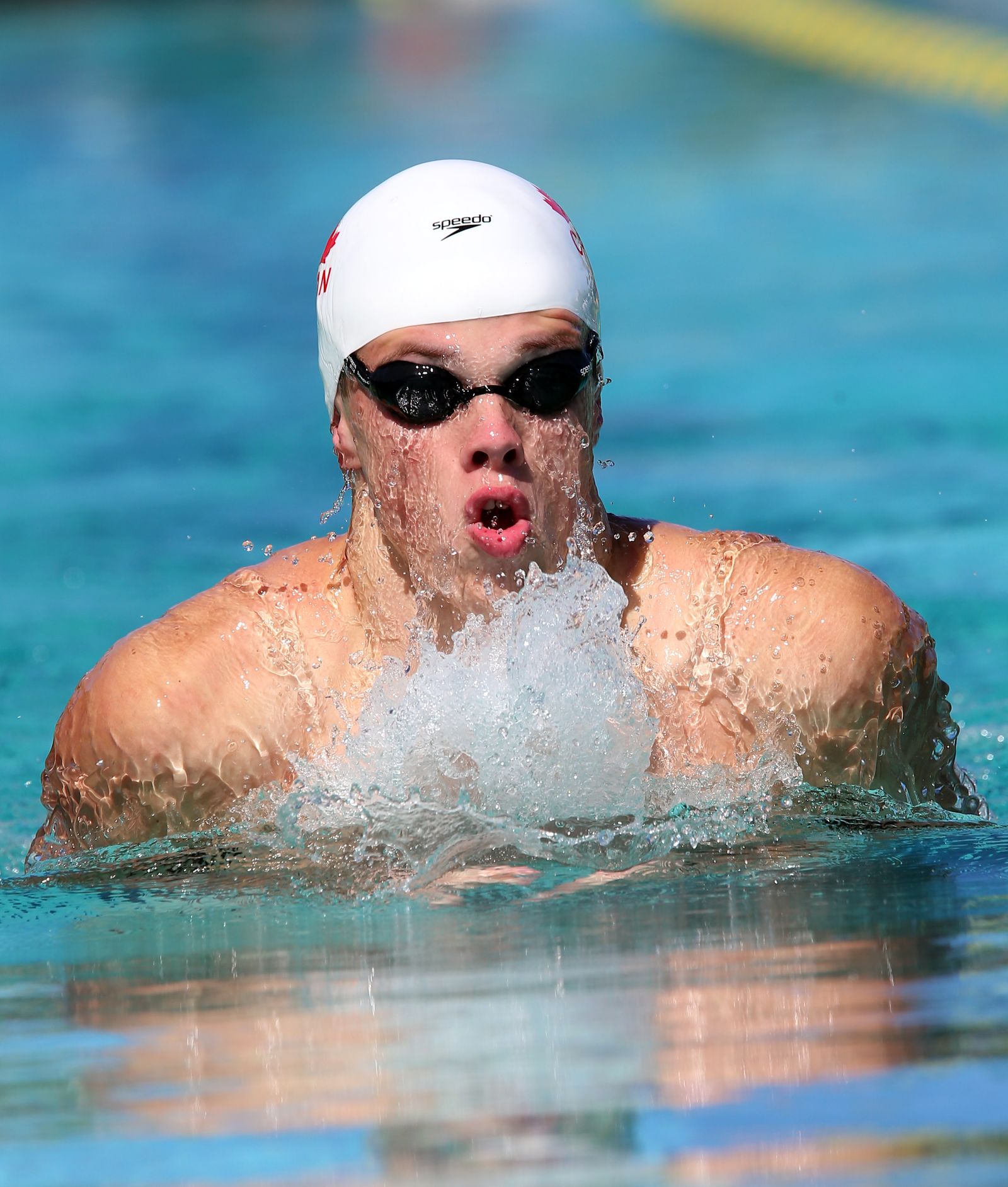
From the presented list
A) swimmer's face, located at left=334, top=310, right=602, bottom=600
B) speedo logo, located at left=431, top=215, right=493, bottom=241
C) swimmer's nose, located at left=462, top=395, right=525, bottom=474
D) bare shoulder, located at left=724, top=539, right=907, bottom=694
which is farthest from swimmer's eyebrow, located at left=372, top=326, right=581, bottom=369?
bare shoulder, located at left=724, top=539, right=907, bottom=694

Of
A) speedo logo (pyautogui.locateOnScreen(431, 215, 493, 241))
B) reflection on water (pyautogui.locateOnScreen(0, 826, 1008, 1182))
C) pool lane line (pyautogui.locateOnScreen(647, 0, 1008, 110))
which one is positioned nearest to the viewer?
reflection on water (pyautogui.locateOnScreen(0, 826, 1008, 1182))

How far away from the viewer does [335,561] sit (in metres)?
3.41

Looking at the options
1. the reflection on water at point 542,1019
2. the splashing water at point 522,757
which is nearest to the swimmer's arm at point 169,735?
the splashing water at point 522,757

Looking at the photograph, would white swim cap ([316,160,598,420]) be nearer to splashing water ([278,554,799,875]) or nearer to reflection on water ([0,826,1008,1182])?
splashing water ([278,554,799,875])

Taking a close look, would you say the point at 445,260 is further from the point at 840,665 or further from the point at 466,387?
the point at 840,665

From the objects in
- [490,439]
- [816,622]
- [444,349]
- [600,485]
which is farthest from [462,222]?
[600,485]

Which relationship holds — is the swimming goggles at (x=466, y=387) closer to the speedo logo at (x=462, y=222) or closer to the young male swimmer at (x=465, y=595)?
the young male swimmer at (x=465, y=595)

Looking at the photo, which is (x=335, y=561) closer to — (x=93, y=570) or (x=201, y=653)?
(x=201, y=653)

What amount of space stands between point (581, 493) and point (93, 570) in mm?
3471

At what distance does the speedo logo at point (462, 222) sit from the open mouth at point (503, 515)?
583 millimetres

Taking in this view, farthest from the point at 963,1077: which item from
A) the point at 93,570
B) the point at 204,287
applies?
the point at 204,287

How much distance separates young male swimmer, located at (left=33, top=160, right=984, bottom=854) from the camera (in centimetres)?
307

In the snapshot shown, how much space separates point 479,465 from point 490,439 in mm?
50

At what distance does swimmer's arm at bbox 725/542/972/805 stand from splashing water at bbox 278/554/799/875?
11cm
